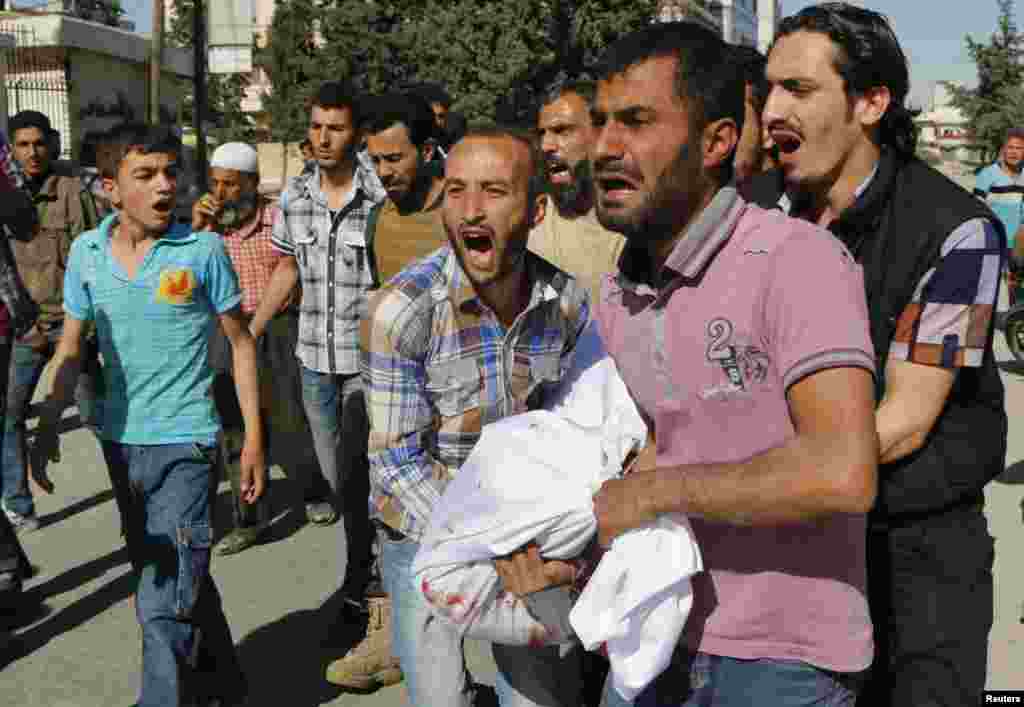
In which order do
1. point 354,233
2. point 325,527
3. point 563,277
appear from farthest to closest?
point 325,527, point 354,233, point 563,277

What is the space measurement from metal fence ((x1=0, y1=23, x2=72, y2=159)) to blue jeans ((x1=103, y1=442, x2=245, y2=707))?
20.2 m

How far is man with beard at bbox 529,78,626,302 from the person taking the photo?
429cm

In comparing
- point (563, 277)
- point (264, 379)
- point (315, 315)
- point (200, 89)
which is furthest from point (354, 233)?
point (200, 89)

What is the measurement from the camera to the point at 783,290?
1921 mm

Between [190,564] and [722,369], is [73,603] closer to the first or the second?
[190,564]

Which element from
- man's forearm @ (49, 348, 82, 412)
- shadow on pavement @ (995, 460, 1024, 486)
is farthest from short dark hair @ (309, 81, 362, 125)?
shadow on pavement @ (995, 460, 1024, 486)

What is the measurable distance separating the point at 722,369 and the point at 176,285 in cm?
263

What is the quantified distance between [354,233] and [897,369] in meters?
3.64

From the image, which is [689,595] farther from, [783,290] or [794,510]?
[783,290]

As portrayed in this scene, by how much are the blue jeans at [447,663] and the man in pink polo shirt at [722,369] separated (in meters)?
0.85

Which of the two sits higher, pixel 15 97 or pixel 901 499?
pixel 15 97

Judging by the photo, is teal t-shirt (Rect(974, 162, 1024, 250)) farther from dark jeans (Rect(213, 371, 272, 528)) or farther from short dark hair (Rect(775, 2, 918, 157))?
short dark hair (Rect(775, 2, 918, 157))

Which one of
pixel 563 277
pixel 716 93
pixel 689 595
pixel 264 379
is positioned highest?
pixel 716 93

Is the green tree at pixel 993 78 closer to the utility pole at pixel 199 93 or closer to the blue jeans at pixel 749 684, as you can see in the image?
the utility pole at pixel 199 93
